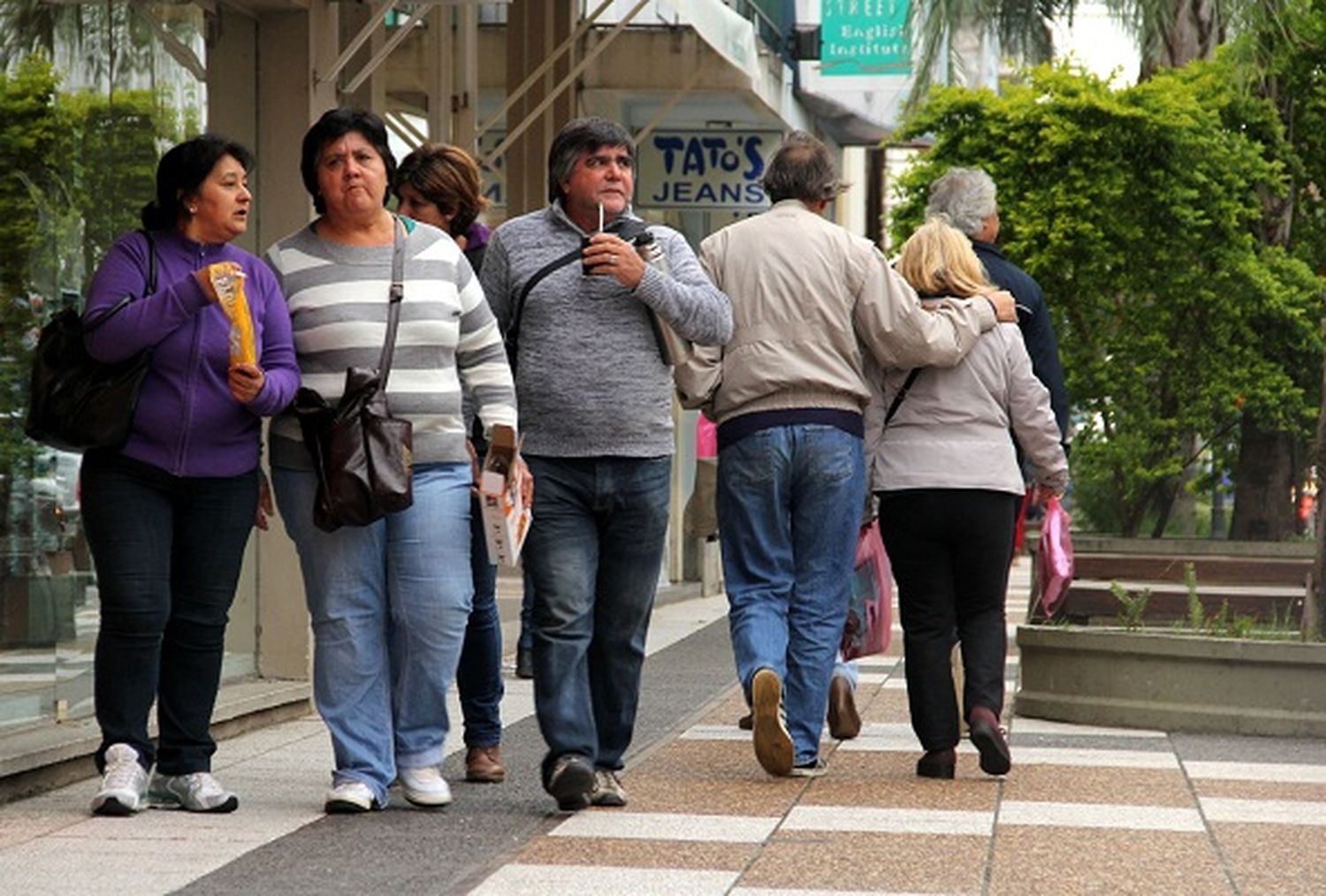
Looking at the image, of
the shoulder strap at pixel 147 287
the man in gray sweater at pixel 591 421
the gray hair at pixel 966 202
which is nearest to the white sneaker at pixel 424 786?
the man in gray sweater at pixel 591 421

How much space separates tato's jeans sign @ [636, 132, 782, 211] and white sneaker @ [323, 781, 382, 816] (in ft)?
42.5

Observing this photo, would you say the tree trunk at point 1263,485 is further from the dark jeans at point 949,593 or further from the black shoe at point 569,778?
the black shoe at point 569,778

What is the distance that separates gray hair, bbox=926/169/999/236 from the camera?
32.5 feet

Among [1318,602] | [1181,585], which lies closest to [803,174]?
[1318,602]

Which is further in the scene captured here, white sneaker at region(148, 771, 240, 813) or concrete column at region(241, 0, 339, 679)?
concrete column at region(241, 0, 339, 679)

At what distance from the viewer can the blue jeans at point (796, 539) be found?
8578 mm

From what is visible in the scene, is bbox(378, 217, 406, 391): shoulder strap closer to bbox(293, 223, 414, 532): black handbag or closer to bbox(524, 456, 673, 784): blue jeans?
bbox(293, 223, 414, 532): black handbag

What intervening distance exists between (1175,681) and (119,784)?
4610 mm

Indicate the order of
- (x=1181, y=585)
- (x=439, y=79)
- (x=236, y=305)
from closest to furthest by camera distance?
(x=236, y=305) < (x=439, y=79) < (x=1181, y=585)

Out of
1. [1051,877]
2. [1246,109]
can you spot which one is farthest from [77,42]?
[1246,109]

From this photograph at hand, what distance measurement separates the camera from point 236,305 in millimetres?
7453

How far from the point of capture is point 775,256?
28.5 feet

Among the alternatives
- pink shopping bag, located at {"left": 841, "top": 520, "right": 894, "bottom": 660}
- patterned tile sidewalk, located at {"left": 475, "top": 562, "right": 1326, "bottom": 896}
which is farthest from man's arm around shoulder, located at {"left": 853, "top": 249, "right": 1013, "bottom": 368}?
patterned tile sidewalk, located at {"left": 475, "top": 562, "right": 1326, "bottom": 896}

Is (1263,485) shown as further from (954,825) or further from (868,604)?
Answer: (954,825)
